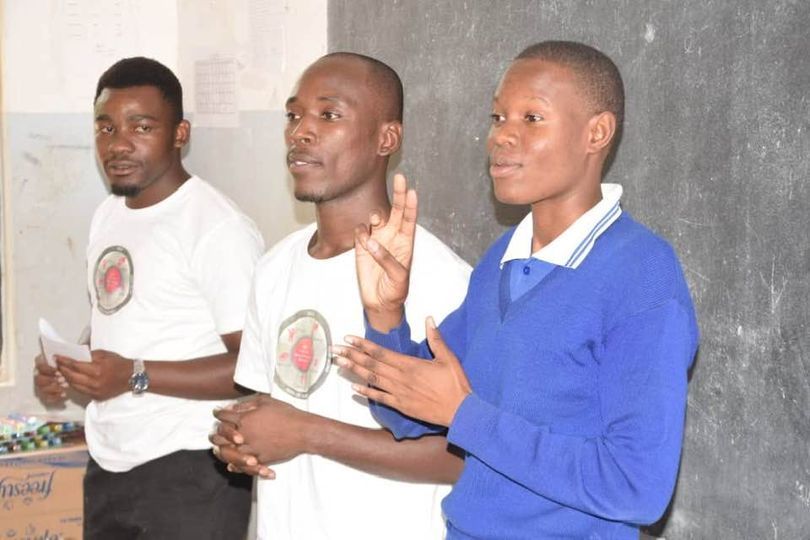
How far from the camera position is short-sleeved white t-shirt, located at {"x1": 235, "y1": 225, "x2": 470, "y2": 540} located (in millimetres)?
2230

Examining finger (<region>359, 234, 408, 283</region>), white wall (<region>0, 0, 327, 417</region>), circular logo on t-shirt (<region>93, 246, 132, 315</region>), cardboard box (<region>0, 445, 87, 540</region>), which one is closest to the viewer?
finger (<region>359, 234, 408, 283</region>)

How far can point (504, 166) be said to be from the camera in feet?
5.98

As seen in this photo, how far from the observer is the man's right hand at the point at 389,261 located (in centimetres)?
184

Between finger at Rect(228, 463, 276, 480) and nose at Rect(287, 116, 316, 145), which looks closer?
finger at Rect(228, 463, 276, 480)

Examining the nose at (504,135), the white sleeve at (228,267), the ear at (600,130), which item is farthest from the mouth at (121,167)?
the ear at (600,130)

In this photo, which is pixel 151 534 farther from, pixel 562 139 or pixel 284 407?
pixel 562 139

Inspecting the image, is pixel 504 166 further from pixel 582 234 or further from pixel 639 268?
pixel 639 268

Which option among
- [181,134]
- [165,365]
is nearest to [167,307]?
[165,365]

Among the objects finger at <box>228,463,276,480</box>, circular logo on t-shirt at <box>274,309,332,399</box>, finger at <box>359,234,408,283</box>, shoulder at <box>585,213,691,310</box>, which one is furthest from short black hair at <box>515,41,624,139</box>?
finger at <box>228,463,276,480</box>

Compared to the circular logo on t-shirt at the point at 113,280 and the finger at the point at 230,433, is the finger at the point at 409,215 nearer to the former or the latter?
the finger at the point at 230,433

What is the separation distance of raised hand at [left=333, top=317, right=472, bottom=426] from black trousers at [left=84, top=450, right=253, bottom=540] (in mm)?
1518

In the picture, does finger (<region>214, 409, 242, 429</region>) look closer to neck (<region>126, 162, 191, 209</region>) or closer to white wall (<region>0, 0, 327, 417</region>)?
neck (<region>126, 162, 191, 209</region>)

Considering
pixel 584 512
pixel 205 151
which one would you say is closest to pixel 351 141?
pixel 584 512

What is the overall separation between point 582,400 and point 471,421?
170mm
